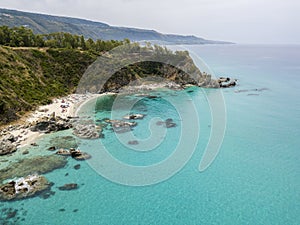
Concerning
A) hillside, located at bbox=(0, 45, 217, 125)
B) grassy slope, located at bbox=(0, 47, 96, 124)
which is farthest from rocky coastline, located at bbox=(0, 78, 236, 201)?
hillside, located at bbox=(0, 45, 217, 125)

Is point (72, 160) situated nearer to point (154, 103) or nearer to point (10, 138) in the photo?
point (10, 138)

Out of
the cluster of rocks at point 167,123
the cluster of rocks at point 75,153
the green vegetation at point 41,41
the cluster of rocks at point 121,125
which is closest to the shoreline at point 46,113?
the cluster of rocks at point 75,153

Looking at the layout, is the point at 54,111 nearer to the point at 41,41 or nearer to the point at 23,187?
the point at 23,187

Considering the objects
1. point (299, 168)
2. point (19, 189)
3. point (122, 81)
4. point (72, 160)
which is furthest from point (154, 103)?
point (19, 189)

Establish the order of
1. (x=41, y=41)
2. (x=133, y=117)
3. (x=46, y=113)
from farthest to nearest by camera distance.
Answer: (x=41, y=41), (x=133, y=117), (x=46, y=113)

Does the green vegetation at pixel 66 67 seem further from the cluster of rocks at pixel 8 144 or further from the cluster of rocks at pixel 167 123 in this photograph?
the cluster of rocks at pixel 167 123

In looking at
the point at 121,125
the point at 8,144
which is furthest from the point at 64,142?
the point at 121,125
